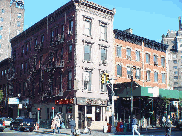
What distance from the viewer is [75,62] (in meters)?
34.3

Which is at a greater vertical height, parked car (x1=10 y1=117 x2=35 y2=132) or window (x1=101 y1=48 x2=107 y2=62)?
window (x1=101 y1=48 x2=107 y2=62)

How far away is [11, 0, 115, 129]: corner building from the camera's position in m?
34.5

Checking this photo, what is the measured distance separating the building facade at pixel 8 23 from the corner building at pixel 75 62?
130 ft

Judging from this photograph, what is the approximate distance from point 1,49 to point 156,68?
49234 mm

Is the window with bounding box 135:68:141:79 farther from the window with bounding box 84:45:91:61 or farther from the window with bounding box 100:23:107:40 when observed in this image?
the window with bounding box 84:45:91:61

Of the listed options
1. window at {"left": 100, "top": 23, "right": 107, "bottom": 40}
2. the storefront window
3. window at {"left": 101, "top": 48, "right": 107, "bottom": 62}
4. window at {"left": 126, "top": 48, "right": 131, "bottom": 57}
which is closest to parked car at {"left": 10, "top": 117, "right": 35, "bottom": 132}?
the storefront window

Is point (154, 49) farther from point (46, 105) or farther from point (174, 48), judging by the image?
point (174, 48)

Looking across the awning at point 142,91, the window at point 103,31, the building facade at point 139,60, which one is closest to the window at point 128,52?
the building facade at point 139,60

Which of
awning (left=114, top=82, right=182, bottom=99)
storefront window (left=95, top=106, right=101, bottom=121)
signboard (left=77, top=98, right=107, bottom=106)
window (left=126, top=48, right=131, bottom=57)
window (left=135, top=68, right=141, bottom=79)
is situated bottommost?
storefront window (left=95, top=106, right=101, bottom=121)

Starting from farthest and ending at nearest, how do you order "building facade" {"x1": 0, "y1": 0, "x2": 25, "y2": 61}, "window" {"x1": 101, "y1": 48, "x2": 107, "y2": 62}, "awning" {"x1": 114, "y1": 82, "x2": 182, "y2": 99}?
"building facade" {"x1": 0, "y1": 0, "x2": 25, "y2": 61}, "window" {"x1": 101, "y1": 48, "x2": 107, "y2": 62}, "awning" {"x1": 114, "y1": 82, "x2": 182, "y2": 99}

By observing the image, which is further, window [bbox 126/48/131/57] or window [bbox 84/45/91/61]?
window [bbox 126/48/131/57]

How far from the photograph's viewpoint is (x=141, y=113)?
39.4 meters

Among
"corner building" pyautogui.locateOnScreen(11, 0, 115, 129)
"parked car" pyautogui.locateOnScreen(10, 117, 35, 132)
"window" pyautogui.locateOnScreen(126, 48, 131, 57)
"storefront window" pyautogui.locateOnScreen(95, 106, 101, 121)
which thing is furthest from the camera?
"window" pyautogui.locateOnScreen(126, 48, 131, 57)

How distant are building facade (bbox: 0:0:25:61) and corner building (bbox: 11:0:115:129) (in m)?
39.6
